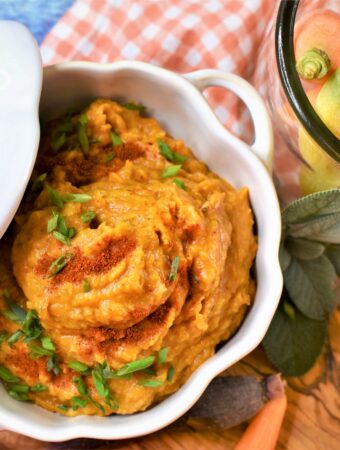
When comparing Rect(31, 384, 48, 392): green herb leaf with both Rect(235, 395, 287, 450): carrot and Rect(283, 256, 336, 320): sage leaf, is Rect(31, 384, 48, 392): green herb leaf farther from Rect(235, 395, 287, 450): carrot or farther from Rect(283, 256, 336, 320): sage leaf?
Rect(283, 256, 336, 320): sage leaf

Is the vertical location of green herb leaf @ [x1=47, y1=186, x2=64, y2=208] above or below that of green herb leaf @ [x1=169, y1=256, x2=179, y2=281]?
below

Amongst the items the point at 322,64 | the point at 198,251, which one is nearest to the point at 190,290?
the point at 198,251

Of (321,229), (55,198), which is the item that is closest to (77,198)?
(55,198)

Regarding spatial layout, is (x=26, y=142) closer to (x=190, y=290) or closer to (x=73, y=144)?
(x=73, y=144)

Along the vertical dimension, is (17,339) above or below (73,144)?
below

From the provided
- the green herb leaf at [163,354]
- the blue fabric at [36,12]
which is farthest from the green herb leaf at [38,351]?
the blue fabric at [36,12]

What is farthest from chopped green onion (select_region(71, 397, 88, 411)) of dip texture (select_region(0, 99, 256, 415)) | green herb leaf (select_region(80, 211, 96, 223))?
green herb leaf (select_region(80, 211, 96, 223))
